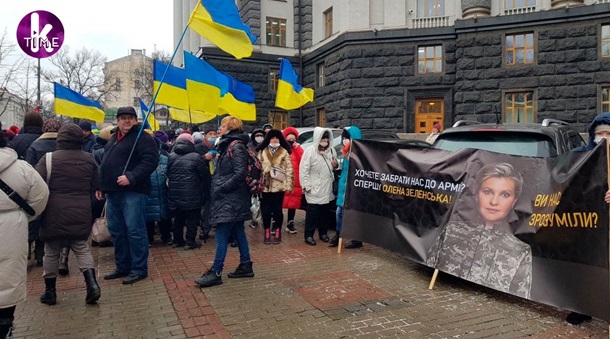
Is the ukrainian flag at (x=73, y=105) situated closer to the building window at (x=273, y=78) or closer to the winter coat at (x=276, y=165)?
the winter coat at (x=276, y=165)

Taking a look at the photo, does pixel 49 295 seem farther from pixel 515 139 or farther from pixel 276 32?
pixel 276 32

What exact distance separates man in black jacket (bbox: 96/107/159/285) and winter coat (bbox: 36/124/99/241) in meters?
0.39

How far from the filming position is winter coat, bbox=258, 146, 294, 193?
7520 millimetres

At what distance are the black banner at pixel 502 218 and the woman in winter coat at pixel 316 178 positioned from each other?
1.27 m

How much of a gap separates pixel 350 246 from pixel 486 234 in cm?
267

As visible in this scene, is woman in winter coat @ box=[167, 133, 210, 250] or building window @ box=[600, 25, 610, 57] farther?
building window @ box=[600, 25, 610, 57]

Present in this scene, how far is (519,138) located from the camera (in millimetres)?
5211

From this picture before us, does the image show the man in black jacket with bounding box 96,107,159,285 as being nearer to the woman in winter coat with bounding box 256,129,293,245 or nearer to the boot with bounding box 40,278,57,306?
the boot with bounding box 40,278,57,306

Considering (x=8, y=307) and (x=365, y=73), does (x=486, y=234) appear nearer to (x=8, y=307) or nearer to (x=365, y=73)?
(x=8, y=307)

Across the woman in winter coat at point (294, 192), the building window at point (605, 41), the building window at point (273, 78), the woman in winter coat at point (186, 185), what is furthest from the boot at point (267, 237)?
the building window at point (273, 78)

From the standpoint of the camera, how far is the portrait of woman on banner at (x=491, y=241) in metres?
4.45

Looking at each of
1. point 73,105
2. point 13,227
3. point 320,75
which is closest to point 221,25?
point 13,227

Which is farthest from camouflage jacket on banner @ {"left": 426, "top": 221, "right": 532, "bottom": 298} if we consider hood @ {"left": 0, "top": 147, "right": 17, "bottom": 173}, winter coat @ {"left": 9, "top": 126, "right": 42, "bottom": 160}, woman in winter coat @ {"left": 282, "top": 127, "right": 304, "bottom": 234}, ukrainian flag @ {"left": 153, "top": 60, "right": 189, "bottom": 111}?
ukrainian flag @ {"left": 153, "top": 60, "right": 189, "bottom": 111}

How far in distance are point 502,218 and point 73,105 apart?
9.99 meters
